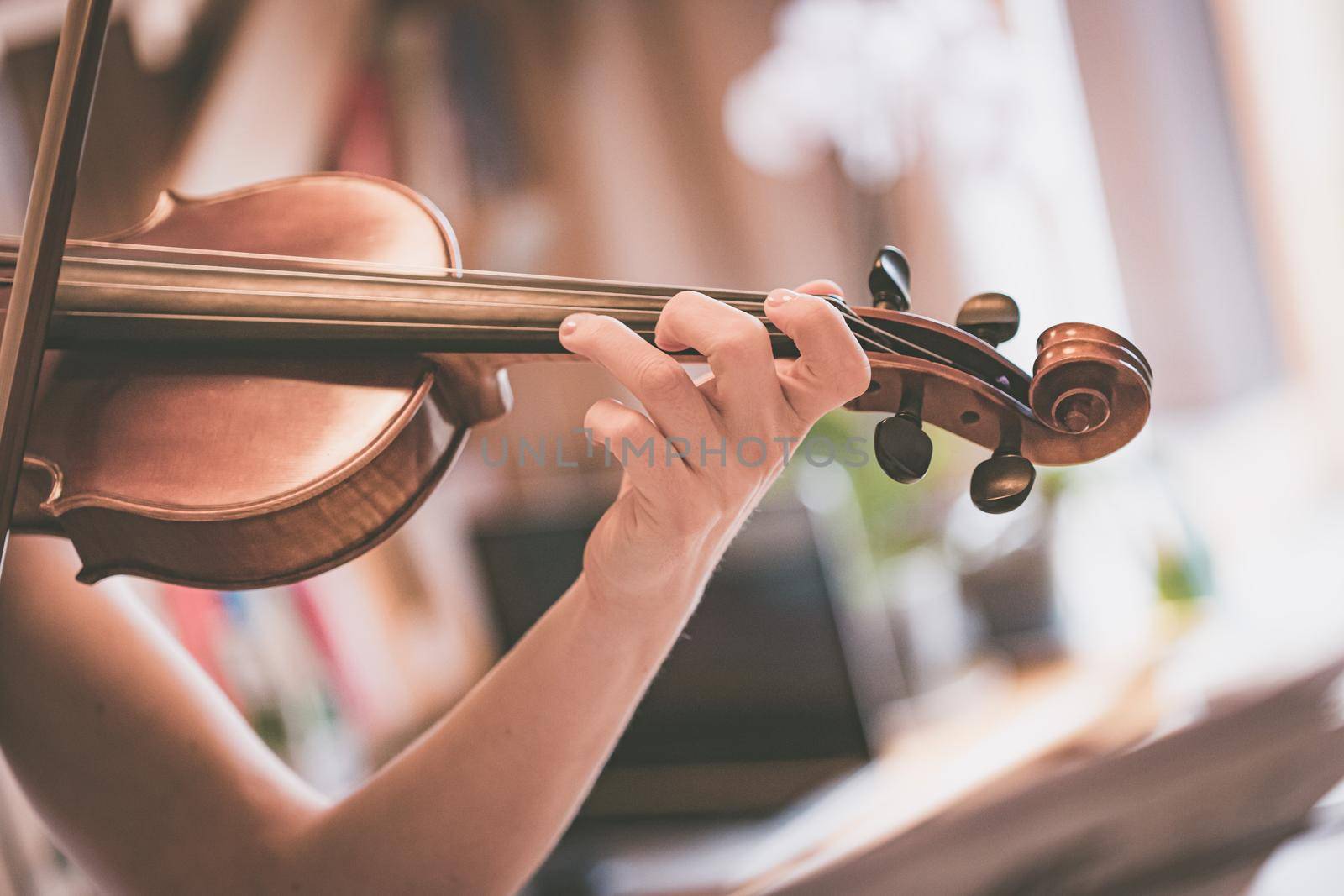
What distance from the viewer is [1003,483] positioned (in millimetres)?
551

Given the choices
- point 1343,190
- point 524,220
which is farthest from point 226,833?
point 1343,190

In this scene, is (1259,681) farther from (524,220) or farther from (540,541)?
(524,220)

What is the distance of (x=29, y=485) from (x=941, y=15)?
76.7 inches

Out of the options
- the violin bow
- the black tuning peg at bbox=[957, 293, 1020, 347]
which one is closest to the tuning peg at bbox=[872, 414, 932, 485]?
the black tuning peg at bbox=[957, 293, 1020, 347]

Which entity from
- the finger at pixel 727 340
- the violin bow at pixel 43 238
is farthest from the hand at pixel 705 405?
the violin bow at pixel 43 238

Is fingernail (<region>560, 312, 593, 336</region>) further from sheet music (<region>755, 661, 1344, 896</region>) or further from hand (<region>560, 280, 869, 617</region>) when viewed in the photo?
sheet music (<region>755, 661, 1344, 896</region>)

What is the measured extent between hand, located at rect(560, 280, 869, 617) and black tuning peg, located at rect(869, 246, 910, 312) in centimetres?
5

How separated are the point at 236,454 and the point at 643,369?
0.94 feet

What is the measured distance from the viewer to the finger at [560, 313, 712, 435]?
540mm

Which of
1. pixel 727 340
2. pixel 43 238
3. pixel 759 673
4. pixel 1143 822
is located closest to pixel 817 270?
pixel 759 673

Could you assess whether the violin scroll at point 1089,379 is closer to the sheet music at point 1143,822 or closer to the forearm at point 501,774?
the forearm at point 501,774

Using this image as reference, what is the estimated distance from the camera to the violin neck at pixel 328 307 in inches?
23.8

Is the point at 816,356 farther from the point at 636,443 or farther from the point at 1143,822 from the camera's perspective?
the point at 1143,822

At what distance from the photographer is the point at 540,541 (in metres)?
1.76
